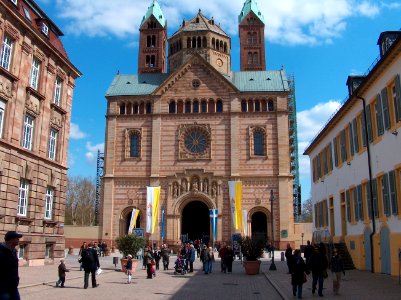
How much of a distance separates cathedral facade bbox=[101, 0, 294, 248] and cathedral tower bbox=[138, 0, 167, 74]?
36.2ft

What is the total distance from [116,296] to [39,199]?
14.1 meters

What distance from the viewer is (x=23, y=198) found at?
86.0ft

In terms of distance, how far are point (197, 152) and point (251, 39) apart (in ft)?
88.4

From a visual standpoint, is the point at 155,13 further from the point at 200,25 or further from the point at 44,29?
the point at 44,29

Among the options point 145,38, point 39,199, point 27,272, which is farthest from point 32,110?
point 145,38

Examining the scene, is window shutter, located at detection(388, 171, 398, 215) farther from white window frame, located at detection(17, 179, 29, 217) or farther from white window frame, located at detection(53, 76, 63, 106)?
white window frame, located at detection(53, 76, 63, 106)

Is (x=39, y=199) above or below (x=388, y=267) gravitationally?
above

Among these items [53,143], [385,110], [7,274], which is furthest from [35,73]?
[7,274]

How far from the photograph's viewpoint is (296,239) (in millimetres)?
52625

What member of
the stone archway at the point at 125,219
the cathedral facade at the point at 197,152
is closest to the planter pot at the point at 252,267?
the cathedral facade at the point at 197,152

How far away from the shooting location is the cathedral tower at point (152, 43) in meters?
69.1

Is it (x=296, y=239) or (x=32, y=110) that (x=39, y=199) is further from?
(x=296, y=239)

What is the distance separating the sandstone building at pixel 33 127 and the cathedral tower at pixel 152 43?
3662cm

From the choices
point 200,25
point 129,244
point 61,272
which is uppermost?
point 200,25
